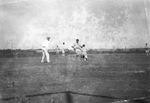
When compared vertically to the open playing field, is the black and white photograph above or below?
above

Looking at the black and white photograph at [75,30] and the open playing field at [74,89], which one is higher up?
the black and white photograph at [75,30]

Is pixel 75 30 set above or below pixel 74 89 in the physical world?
above

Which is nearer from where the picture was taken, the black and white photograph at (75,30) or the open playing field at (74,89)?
the open playing field at (74,89)

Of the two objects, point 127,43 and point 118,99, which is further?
point 127,43

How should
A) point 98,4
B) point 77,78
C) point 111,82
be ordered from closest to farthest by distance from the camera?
point 111,82
point 77,78
point 98,4

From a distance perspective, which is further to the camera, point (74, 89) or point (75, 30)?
point (75, 30)

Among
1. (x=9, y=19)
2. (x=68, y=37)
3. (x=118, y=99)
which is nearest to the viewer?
(x=118, y=99)

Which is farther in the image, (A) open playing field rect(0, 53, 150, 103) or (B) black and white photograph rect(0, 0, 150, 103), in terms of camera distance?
(B) black and white photograph rect(0, 0, 150, 103)

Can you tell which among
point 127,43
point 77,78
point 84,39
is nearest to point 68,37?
point 84,39

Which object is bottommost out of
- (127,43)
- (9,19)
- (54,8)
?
(127,43)

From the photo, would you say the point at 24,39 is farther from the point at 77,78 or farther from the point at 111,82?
the point at 111,82

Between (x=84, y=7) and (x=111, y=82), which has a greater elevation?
(x=84, y=7)
